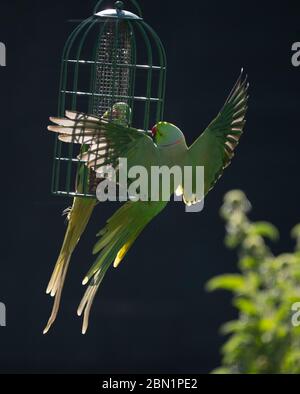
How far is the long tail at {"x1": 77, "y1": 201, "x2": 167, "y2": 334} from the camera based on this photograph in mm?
4477

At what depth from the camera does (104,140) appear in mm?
4277

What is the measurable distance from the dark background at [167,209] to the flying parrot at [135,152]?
3.02 m

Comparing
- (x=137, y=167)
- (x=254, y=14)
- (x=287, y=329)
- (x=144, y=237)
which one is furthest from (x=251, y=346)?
(x=254, y=14)

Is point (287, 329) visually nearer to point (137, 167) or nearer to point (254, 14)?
point (137, 167)

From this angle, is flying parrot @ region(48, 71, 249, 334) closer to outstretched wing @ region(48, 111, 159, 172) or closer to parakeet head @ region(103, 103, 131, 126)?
outstretched wing @ region(48, 111, 159, 172)

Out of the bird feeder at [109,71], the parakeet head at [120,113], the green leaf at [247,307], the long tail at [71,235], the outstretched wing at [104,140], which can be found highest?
the bird feeder at [109,71]

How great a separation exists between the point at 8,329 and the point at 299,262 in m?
3.83

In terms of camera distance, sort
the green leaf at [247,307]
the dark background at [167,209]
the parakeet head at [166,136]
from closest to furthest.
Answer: the parakeet head at [166,136] → the green leaf at [247,307] → the dark background at [167,209]

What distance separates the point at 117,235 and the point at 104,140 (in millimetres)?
450

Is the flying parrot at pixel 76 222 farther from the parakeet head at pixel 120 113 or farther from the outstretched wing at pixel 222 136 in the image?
the outstretched wing at pixel 222 136

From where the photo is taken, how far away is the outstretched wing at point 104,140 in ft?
13.7

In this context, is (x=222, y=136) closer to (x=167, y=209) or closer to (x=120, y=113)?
(x=120, y=113)

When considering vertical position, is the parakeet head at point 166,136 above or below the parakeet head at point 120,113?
below

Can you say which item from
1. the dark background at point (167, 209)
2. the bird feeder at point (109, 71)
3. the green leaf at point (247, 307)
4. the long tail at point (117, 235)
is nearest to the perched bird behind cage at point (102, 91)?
the bird feeder at point (109, 71)
